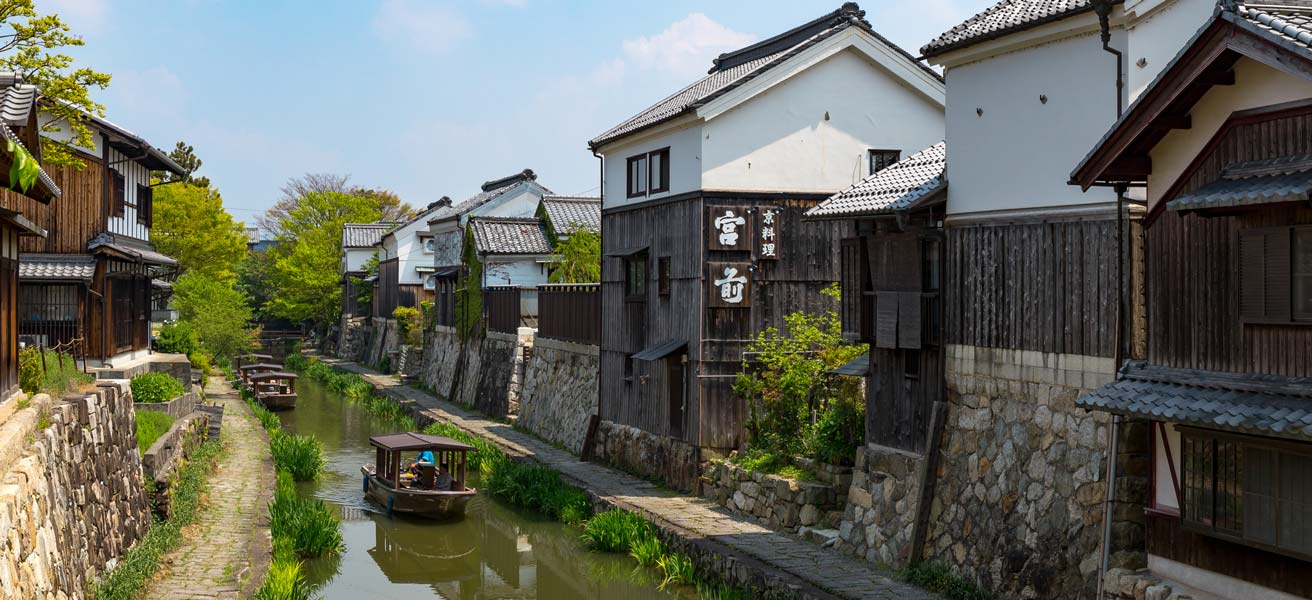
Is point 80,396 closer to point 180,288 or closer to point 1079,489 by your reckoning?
point 1079,489

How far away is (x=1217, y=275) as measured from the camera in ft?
32.1

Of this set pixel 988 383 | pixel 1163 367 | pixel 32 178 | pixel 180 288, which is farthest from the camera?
pixel 180 288

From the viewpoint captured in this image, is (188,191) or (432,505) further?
(188,191)

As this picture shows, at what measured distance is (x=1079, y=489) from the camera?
11938 mm

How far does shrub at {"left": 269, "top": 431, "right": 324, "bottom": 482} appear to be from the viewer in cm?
2588

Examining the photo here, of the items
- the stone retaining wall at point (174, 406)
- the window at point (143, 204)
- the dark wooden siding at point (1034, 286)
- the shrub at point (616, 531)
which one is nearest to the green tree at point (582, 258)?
the window at point (143, 204)

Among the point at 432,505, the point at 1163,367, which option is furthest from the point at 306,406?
the point at 1163,367

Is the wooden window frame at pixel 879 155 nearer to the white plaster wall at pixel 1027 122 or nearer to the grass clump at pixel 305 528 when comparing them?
the white plaster wall at pixel 1027 122

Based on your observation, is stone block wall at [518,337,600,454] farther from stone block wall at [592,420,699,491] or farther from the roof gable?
the roof gable

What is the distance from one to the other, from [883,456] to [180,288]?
38415mm

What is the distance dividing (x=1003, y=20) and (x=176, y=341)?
106 ft

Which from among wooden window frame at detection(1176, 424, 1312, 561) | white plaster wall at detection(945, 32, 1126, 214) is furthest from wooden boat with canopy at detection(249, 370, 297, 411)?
wooden window frame at detection(1176, 424, 1312, 561)

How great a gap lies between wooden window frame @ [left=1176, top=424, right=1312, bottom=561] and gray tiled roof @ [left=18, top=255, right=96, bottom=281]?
71.6 ft

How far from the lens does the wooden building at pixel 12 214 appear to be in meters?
10.5
